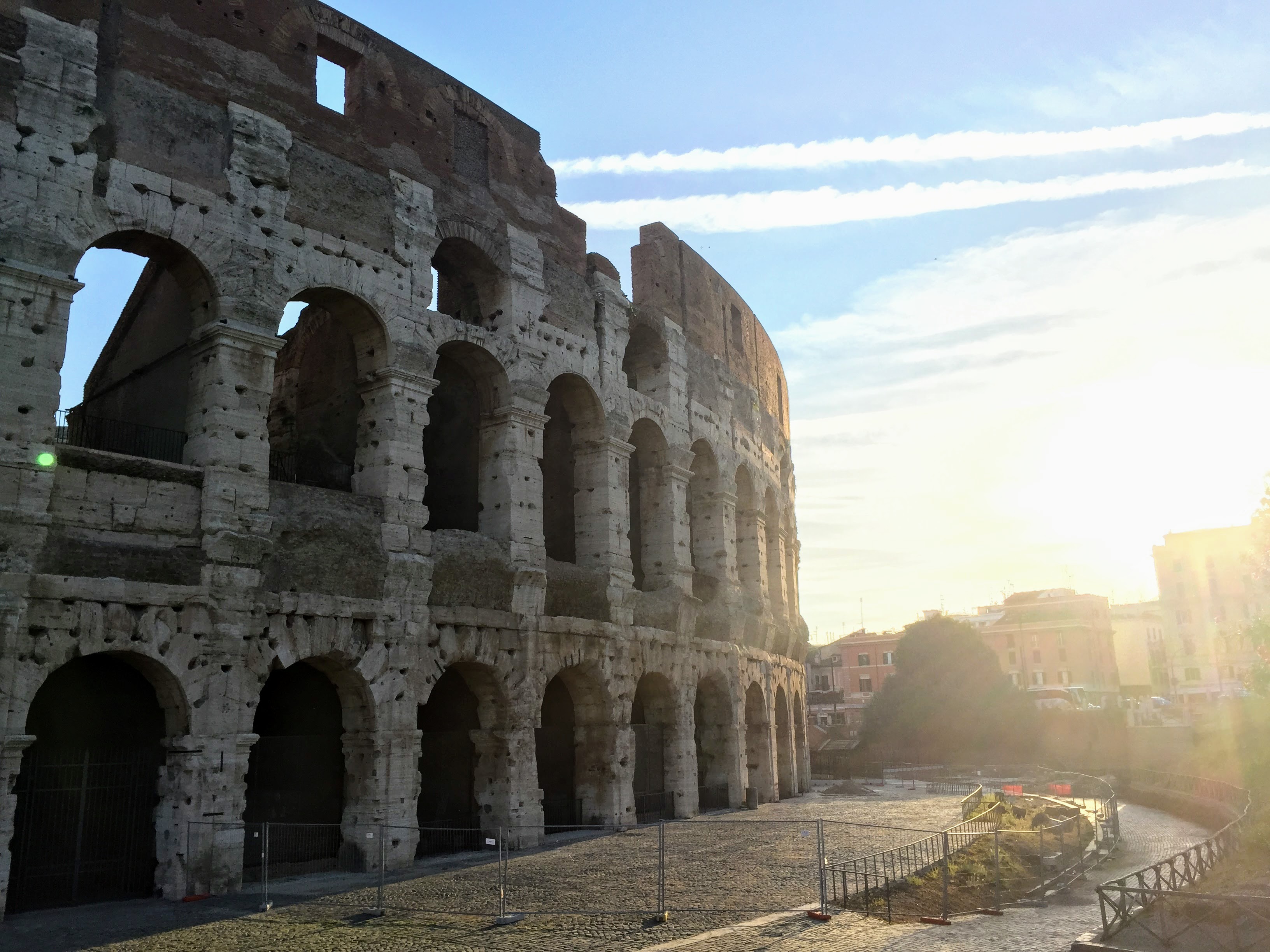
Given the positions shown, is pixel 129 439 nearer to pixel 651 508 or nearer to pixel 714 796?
pixel 651 508

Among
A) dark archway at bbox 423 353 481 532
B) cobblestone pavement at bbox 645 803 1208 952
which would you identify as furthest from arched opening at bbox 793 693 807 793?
cobblestone pavement at bbox 645 803 1208 952

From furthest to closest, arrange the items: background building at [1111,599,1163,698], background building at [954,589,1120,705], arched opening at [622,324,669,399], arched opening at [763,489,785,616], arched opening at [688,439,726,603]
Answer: background building at [1111,599,1163,698] < background building at [954,589,1120,705] < arched opening at [763,489,785,616] < arched opening at [688,439,726,603] < arched opening at [622,324,669,399]

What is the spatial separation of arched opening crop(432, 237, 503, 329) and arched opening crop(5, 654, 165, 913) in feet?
23.7

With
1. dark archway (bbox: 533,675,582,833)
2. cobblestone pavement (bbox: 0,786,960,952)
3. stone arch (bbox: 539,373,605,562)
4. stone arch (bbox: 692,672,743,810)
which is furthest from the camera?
stone arch (bbox: 692,672,743,810)

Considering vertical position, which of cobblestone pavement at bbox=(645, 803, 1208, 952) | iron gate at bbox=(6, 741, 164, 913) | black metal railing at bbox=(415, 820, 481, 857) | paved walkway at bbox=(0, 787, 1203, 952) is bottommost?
cobblestone pavement at bbox=(645, 803, 1208, 952)

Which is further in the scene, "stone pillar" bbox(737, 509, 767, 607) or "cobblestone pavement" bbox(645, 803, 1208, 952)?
"stone pillar" bbox(737, 509, 767, 607)

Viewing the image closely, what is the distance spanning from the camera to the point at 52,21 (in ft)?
37.6

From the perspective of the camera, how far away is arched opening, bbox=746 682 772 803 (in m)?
22.8

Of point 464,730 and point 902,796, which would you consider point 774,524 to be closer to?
point 902,796

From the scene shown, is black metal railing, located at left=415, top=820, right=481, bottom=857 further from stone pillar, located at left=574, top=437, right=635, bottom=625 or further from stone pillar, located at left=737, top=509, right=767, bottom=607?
stone pillar, located at left=737, top=509, right=767, bottom=607

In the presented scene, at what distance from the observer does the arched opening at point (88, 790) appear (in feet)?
36.3

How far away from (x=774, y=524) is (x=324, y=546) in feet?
50.2

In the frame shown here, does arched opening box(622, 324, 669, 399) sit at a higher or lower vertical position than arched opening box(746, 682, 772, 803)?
higher

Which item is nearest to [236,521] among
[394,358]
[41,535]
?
[41,535]
